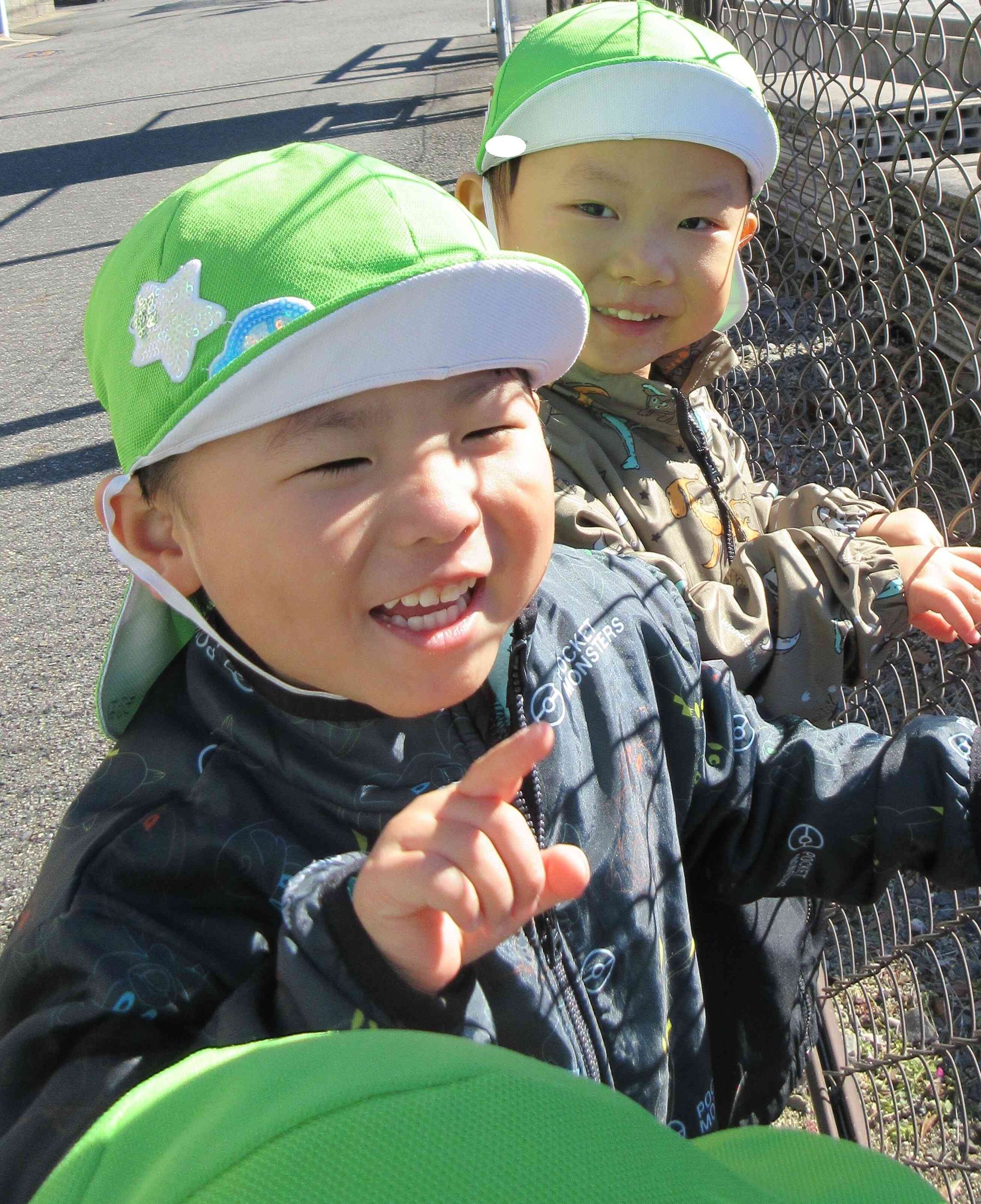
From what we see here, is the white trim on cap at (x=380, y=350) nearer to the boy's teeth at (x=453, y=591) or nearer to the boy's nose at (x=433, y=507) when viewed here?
the boy's nose at (x=433, y=507)

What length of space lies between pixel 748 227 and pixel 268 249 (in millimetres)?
1472

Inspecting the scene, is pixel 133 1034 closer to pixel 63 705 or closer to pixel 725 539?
pixel 725 539

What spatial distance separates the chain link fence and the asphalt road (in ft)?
5.98

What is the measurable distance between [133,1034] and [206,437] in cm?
58

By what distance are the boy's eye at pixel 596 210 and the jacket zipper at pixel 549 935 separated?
0.99 m

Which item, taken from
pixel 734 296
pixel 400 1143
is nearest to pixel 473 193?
pixel 734 296

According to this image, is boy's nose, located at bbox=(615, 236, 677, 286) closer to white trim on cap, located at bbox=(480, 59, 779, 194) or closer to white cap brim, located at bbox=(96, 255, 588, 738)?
white trim on cap, located at bbox=(480, 59, 779, 194)

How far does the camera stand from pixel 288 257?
1104mm

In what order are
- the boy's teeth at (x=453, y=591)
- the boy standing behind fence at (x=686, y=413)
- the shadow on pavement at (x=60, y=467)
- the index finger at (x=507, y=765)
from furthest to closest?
the shadow on pavement at (x=60, y=467)
the boy standing behind fence at (x=686, y=413)
the boy's teeth at (x=453, y=591)
the index finger at (x=507, y=765)

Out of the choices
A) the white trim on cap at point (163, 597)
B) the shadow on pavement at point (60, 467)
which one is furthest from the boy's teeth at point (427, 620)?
the shadow on pavement at point (60, 467)

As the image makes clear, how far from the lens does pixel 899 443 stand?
4488 mm

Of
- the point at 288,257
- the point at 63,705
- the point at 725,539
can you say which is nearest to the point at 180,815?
the point at 288,257

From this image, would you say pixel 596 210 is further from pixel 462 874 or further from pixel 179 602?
pixel 462 874

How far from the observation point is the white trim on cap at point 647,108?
1.91 metres
